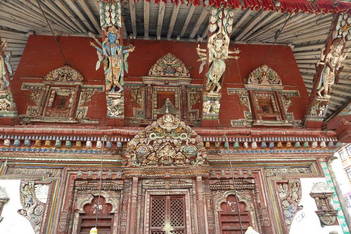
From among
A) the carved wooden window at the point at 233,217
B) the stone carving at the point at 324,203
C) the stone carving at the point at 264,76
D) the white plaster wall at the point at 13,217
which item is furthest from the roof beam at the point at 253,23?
the white plaster wall at the point at 13,217

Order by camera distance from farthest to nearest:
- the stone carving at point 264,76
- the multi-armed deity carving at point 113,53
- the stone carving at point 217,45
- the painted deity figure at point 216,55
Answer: the stone carving at point 264,76
the painted deity figure at point 216,55
the stone carving at point 217,45
the multi-armed deity carving at point 113,53

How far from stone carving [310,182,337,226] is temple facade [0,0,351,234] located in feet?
0.07

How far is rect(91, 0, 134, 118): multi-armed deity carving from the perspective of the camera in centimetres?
478

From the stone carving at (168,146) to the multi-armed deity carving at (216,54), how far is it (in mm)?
749

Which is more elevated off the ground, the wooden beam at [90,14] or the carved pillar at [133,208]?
the wooden beam at [90,14]

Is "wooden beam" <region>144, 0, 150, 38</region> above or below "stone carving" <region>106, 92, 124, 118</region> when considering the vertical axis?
above

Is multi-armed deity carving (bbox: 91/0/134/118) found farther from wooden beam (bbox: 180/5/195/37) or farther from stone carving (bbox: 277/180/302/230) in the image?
stone carving (bbox: 277/180/302/230)

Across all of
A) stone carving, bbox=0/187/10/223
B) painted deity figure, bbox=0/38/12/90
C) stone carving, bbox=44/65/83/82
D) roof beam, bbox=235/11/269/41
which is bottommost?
stone carving, bbox=0/187/10/223

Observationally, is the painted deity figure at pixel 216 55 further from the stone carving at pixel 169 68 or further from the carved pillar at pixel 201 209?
the carved pillar at pixel 201 209

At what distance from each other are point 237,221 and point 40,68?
531 cm

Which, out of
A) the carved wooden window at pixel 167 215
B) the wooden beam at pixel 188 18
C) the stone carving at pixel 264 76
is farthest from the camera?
the stone carving at pixel 264 76

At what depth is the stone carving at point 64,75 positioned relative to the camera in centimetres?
608

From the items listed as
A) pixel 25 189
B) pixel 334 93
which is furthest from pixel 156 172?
pixel 334 93

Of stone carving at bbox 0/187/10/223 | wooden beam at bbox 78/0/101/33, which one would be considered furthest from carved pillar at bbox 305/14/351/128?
stone carving at bbox 0/187/10/223
